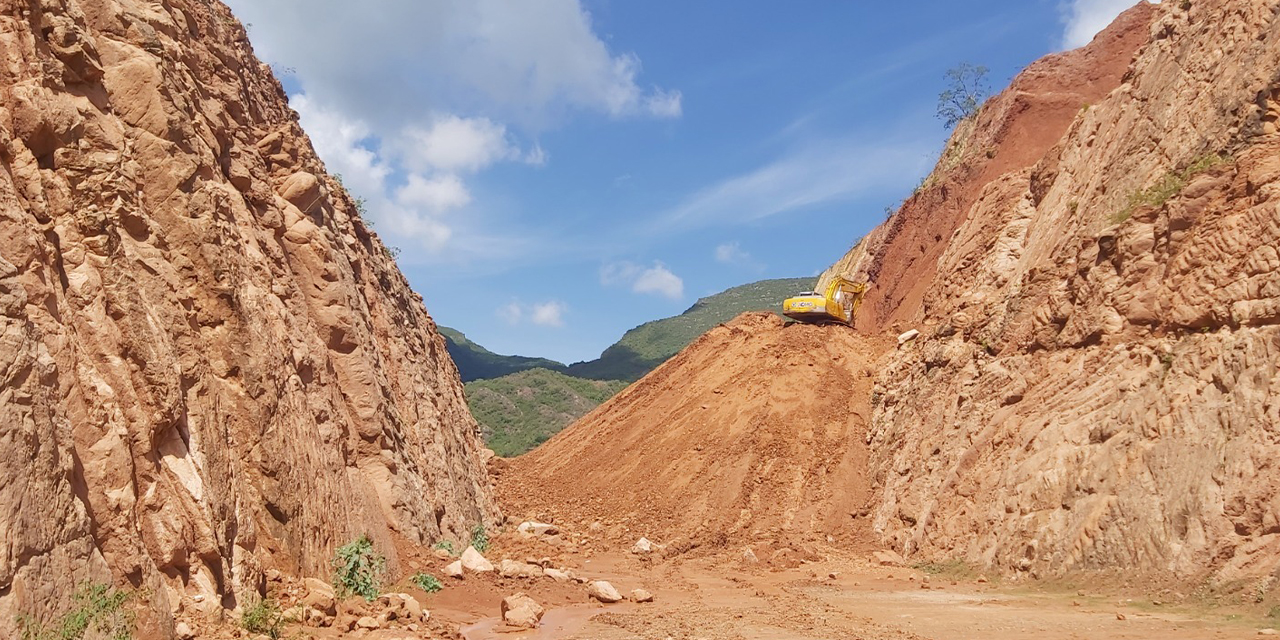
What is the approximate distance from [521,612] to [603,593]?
265cm

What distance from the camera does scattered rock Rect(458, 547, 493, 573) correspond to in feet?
47.1

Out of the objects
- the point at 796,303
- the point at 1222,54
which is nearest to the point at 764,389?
the point at 796,303

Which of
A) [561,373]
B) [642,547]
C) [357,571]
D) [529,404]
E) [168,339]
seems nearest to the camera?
[168,339]

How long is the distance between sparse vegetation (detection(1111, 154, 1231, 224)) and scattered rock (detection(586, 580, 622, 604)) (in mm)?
11070

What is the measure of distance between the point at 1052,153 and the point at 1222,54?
7.22 meters

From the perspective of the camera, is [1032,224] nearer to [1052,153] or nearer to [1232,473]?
[1052,153]

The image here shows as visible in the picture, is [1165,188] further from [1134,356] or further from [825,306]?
[825,306]

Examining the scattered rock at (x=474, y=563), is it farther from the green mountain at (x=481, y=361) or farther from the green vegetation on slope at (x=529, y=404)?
the green mountain at (x=481, y=361)

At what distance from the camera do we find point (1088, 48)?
34938 mm

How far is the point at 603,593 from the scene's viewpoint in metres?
14.2

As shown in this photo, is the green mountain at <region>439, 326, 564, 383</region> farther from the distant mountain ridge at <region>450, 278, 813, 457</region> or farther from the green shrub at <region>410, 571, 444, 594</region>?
the green shrub at <region>410, 571, 444, 594</region>

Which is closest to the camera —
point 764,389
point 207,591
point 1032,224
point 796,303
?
point 207,591

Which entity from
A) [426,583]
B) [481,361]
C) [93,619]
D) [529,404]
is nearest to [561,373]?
[529,404]

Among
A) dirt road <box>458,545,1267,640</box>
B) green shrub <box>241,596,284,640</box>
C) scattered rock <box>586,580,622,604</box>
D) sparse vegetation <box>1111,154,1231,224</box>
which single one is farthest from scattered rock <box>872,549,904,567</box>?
green shrub <box>241,596,284,640</box>
